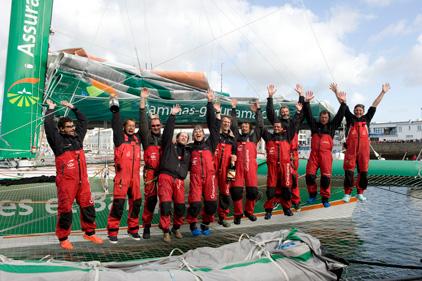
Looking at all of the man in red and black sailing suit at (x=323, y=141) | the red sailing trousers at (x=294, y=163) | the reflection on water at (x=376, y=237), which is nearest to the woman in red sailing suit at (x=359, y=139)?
the man in red and black sailing suit at (x=323, y=141)

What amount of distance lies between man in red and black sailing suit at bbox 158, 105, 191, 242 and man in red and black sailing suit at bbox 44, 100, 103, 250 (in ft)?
3.50

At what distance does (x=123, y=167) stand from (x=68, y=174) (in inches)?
31.3

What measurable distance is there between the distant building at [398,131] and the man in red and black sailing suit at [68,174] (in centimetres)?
5526

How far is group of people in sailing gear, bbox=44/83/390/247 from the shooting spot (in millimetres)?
5348

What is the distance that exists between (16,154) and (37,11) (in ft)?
9.01

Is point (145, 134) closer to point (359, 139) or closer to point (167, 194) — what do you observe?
point (167, 194)

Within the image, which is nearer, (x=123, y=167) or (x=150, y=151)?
(x=123, y=167)

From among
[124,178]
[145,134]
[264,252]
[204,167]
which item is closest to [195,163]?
[204,167]

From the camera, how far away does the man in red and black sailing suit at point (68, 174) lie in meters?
5.16

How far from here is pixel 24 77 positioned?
7027 mm

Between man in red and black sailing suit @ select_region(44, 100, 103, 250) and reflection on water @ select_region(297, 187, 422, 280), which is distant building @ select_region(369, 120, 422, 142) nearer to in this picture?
reflection on water @ select_region(297, 187, 422, 280)

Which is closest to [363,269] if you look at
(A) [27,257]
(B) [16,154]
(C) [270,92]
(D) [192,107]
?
(C) [270,92]

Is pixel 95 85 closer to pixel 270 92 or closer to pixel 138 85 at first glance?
pixel 138 85

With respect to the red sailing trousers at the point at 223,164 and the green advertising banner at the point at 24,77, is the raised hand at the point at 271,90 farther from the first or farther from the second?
the green advertising banner at the point at 24,77
